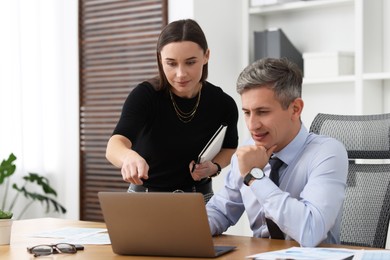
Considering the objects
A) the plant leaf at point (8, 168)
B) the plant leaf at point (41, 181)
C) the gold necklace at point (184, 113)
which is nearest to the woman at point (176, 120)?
the gold necklace at point (184, 113)

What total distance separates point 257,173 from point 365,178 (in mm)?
518

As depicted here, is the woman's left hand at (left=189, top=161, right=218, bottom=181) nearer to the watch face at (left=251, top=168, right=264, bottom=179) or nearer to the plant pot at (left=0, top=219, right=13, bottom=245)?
the watch face at (left=251, top=168, right=264, bottom=179)

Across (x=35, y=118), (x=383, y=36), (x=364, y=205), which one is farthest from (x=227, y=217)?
(x=35, y=118)

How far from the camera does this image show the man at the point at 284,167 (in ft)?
6.48

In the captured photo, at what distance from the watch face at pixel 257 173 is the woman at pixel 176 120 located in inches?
22.5

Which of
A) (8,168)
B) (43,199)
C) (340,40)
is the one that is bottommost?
(43,199)

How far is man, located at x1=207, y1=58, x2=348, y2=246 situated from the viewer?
198cm

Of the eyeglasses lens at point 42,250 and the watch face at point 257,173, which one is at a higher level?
the watch face at point 257,173

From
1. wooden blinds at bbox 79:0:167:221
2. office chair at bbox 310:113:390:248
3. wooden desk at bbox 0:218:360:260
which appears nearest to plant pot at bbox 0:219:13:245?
wooden desk at bbox 0:218:360:260

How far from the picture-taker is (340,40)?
13.5ft

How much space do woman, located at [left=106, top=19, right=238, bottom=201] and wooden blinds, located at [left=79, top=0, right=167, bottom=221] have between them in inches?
72.5

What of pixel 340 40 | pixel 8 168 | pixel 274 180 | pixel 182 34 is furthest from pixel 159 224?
pixel 8 168

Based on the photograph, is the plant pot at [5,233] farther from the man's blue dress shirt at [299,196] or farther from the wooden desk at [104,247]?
the man's blue dress shirt at [299,196]

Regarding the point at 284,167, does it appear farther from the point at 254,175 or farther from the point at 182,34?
the point at 182,34
